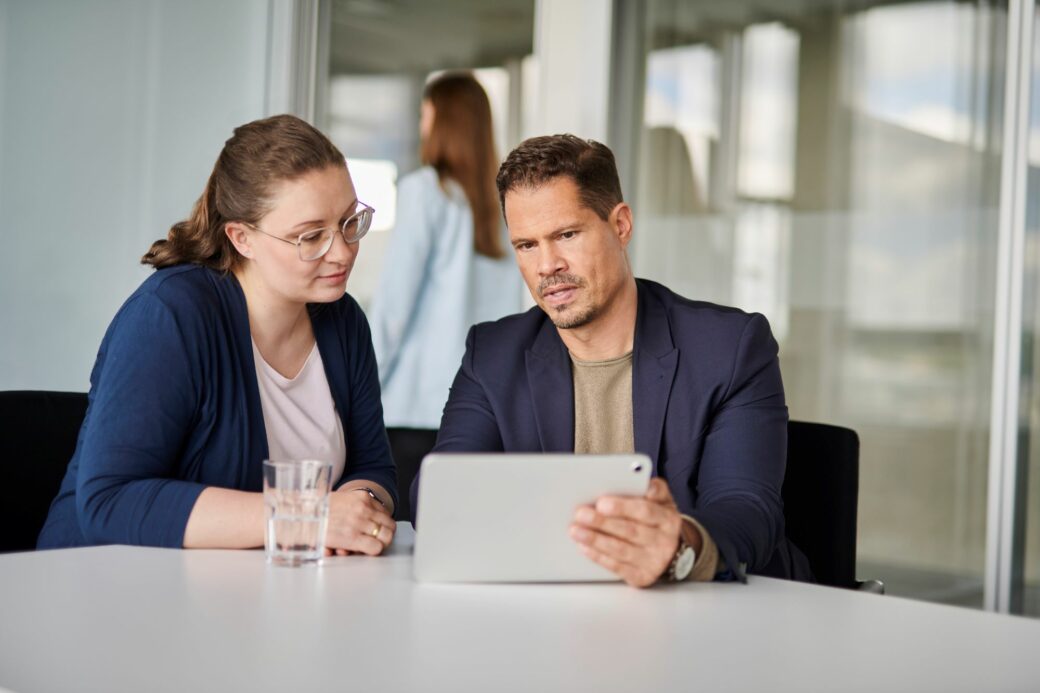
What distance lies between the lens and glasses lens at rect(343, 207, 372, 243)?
2062 mm

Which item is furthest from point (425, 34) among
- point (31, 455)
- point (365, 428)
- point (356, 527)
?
point (356, 527)

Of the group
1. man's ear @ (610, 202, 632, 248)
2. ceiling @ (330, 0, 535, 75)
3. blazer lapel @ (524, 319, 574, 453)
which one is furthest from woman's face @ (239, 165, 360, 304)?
ceiling @ (330, 0, 535, 75)

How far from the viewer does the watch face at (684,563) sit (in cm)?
145

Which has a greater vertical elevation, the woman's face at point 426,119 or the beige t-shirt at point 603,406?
the woman's face at point 426,119

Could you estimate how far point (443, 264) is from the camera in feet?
12.7

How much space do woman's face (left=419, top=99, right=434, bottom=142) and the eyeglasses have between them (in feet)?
6.23

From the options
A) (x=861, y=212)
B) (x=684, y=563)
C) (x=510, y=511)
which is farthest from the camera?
(x=861, y=212)

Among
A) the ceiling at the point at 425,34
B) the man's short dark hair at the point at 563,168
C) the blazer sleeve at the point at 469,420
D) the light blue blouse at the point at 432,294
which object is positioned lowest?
the blazer sleeve at the point at 469,420

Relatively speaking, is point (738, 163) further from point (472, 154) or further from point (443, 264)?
point (443, 264)

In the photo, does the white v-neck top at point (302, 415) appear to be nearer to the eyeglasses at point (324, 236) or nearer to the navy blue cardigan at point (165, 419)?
the navy blue cardigan at point (165, 419)

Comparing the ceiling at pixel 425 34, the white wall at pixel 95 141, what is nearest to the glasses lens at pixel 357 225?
the ceiling at pixel 425 34

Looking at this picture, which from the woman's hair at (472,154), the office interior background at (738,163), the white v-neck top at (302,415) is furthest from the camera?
the woman's hair at (472,154)

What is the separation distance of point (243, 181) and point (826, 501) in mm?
1186

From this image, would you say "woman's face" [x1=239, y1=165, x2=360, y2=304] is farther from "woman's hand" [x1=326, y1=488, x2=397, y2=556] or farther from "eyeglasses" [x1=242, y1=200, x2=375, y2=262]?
"woman's hand" [x1=326, y1=488, x2=397, y2=556]
